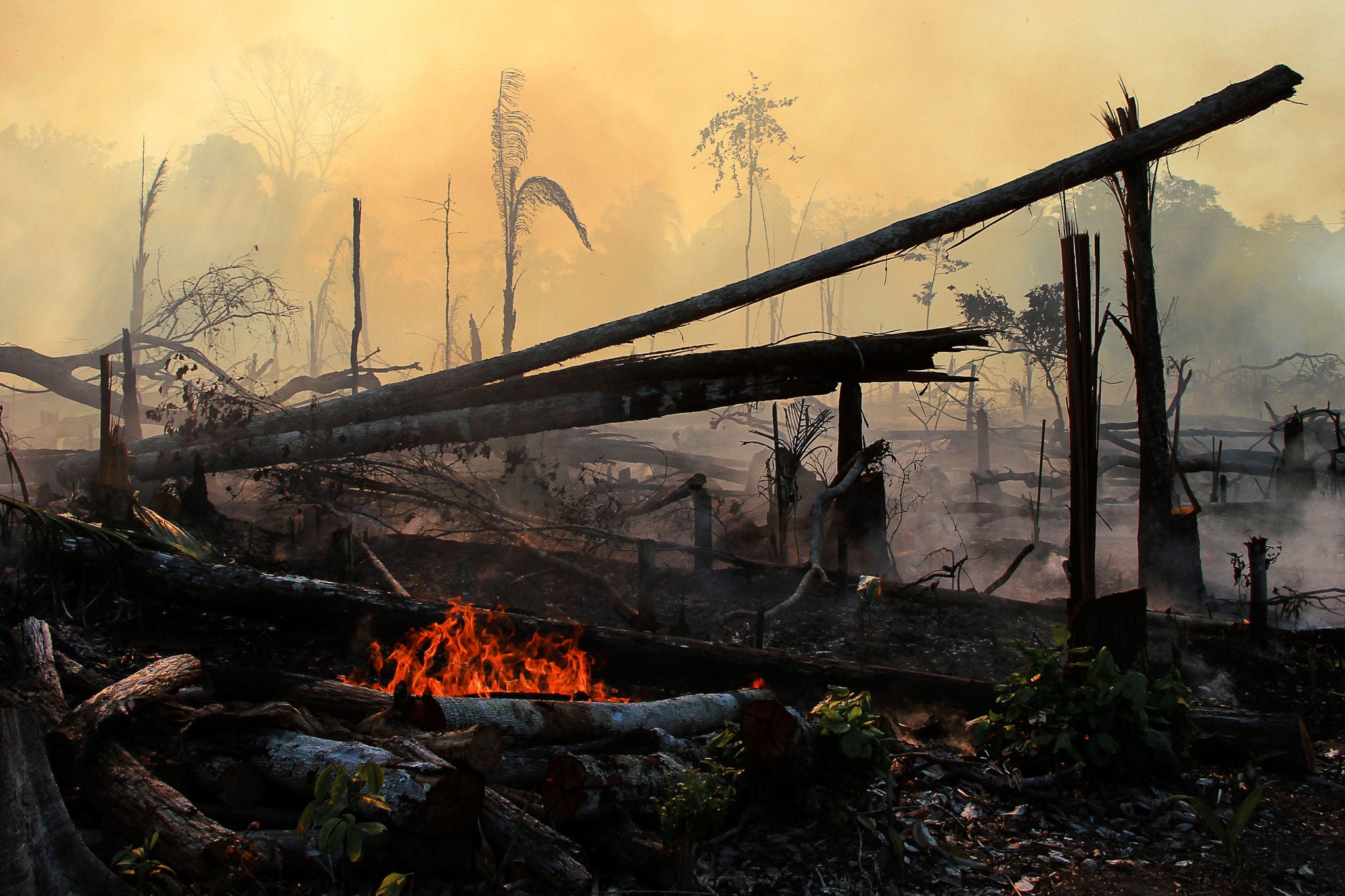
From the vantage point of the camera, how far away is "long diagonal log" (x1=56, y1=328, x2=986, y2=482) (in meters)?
7.75

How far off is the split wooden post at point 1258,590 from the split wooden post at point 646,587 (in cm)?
515

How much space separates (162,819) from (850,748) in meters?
2.86

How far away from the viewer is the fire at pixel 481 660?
5.08m

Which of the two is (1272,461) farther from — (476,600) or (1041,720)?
(476,600)

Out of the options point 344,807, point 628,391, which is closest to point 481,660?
point 344,807

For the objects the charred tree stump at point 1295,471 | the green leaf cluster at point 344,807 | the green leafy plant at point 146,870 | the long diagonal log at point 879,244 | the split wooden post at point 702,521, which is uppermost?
the long diagonal log at point 879,244

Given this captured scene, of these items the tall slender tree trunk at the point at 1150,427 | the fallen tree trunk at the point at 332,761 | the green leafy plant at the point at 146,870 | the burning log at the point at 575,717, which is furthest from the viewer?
the tall slender tree trunk at the point at 1150,427

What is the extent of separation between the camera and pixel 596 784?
2.96 metres

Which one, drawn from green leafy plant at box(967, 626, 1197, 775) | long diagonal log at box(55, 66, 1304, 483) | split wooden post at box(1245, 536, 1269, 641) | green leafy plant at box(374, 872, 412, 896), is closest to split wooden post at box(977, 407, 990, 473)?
long diagonal log at box(55, 66, 1304, 483)

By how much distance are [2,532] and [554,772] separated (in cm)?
378

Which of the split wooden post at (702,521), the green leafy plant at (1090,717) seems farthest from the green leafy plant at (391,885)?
the split wooden post at (702,521)

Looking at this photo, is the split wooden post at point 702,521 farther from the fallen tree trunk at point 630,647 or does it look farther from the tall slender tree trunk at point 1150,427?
the tall slender tree trunk at point 1150,427

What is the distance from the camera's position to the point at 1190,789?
3990 millimetres

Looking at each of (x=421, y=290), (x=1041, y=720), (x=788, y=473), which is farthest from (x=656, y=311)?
(x=421, y=290)
